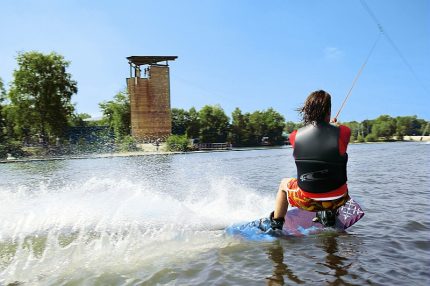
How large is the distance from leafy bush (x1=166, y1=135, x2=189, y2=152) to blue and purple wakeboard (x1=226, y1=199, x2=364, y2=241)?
56550 millimetres

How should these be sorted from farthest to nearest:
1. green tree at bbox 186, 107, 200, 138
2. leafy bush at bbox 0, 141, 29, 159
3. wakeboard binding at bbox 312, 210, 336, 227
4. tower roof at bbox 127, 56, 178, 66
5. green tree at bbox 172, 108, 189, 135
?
green tree at bbox 186, 107, 200, 138 → green tree at bbox 172, 108, 189, 135 → tower roof at bbox 127, 56, 178, 66 → leafy bush at bbox 0, 141, 29, 159 → wakeboard binding at bbox 312, 210, 336, 227

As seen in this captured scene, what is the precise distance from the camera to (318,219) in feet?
21.9

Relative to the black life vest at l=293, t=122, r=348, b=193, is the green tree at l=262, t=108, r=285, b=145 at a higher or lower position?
higher

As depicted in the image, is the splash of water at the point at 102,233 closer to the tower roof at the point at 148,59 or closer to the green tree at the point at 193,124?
the tower roof at the point at 148,59

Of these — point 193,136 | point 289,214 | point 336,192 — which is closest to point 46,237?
point 289,214

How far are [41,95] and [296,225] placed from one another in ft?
207

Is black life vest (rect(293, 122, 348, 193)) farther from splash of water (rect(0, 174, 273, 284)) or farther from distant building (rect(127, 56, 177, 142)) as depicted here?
distant building (rect(127, 56, 177, 142))

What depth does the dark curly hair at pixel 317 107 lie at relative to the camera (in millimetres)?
5250

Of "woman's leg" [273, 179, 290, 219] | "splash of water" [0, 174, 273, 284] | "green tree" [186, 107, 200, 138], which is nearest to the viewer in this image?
"splash of water" [0, 174, 273, 284]

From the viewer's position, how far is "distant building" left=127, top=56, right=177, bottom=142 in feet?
213

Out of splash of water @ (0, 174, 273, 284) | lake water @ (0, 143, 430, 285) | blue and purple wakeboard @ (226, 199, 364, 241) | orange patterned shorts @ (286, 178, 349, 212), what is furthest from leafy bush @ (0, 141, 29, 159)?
orange patterned shorts @ (286, 178, 349, 212)

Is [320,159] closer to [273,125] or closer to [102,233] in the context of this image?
[102,233]

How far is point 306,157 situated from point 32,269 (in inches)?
160

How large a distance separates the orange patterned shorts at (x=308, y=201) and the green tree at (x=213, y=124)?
96957mm
